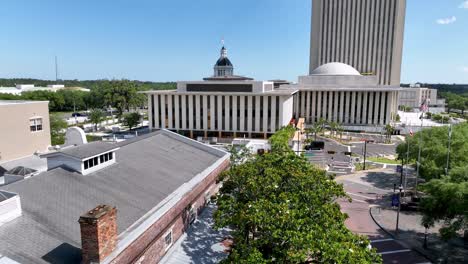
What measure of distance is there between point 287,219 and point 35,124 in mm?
42102

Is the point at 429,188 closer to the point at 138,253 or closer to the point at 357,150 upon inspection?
the point at 138,253

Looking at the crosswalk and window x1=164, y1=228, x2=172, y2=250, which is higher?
window x1=164, y1=228, x2=172, y2=250

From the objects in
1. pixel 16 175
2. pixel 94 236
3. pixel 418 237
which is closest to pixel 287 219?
pixel 94 236

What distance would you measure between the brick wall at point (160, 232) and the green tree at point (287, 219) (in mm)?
2834

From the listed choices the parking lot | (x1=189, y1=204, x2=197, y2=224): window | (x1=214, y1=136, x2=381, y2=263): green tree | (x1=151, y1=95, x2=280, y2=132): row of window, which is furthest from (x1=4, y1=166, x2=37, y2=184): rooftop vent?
(x1=151, y1=95, x2=280, y2=132): row of window

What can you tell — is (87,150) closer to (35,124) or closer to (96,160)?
(96,160)

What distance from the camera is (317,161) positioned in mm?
53469

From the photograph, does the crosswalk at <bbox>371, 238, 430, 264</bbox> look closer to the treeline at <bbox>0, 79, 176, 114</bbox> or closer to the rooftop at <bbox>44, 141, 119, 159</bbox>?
the rooftop at <bbox>44, 141, 119, 159</bbox>

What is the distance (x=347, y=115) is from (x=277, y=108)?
3290 cm

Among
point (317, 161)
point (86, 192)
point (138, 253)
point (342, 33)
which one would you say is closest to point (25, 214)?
point (86, 192)

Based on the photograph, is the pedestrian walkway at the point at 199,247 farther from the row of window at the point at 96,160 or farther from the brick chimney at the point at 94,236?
the row of window at the point at 96,160

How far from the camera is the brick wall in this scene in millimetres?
14358

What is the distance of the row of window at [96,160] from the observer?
64.3 ft

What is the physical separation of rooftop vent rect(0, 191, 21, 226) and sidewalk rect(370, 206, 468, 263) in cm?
2807
